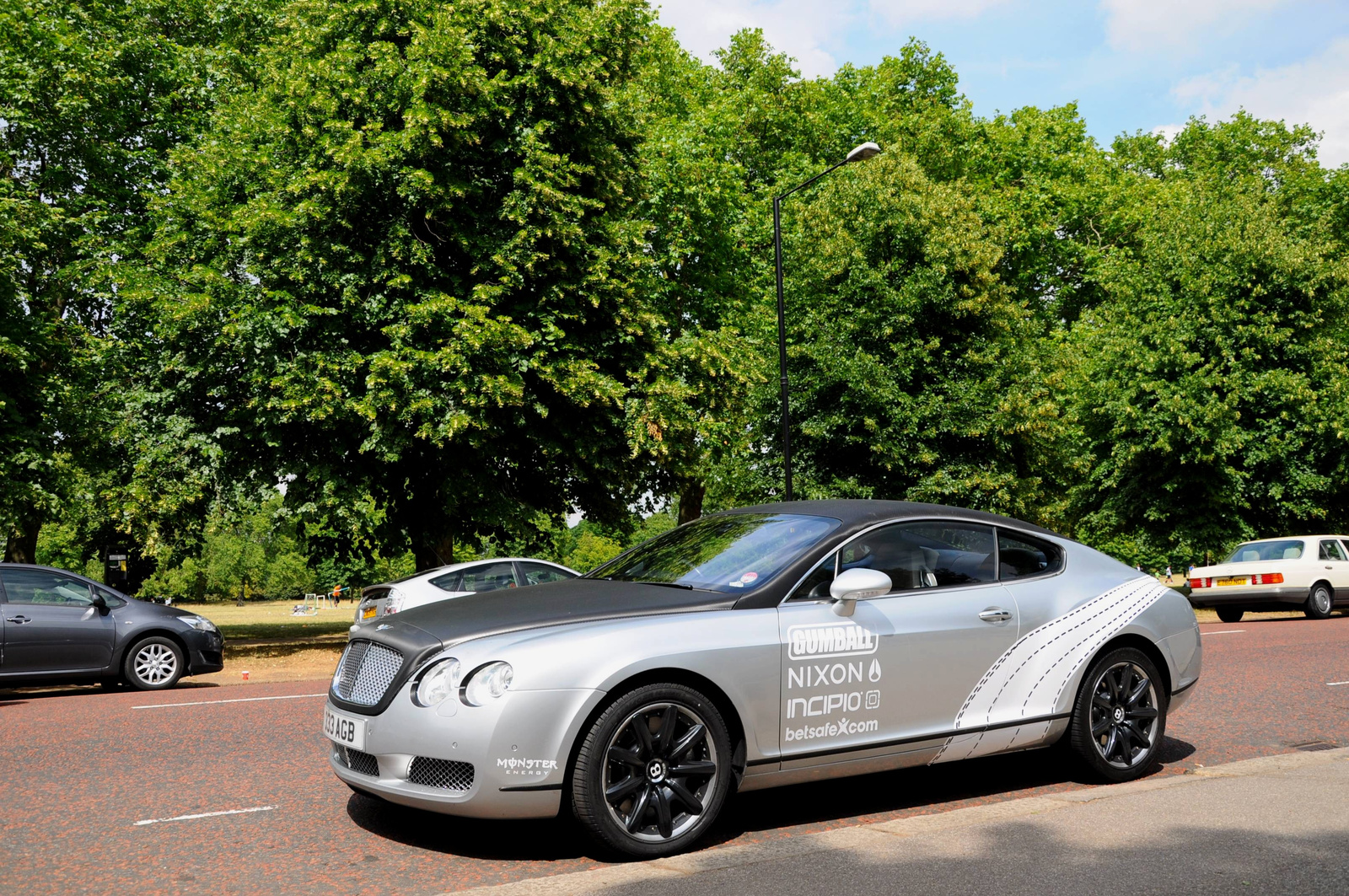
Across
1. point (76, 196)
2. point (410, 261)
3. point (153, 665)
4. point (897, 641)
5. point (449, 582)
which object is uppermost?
point (76, 196)

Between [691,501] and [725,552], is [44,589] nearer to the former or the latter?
[725,552]

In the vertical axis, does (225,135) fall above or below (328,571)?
above

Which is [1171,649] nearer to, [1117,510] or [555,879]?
[555,879]

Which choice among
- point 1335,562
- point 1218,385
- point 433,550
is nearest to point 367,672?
point 433,550

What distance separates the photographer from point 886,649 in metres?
5.54

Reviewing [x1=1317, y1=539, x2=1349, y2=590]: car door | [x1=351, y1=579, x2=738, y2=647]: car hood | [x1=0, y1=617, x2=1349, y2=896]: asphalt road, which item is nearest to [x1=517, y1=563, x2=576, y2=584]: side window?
[x1=0, y1=617, x2=1349, y2=896]: asphalt road

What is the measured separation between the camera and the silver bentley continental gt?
15.4ft

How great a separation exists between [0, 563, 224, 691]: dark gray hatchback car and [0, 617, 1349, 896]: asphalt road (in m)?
Answer: 1.67

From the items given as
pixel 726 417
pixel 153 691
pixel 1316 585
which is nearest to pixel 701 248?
pixel 726 417

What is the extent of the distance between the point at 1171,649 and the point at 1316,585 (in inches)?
677

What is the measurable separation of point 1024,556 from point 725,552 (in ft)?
5.84

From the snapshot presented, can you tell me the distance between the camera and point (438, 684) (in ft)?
15.6

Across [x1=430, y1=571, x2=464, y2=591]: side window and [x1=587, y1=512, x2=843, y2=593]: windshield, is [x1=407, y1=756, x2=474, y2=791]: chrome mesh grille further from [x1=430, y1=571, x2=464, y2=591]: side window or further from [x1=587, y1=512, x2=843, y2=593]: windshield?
[x1=430, y1=571, x2=464, y2=591]: side window

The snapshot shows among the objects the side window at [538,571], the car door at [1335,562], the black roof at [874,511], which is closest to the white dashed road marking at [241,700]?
the side window at [538,571]
